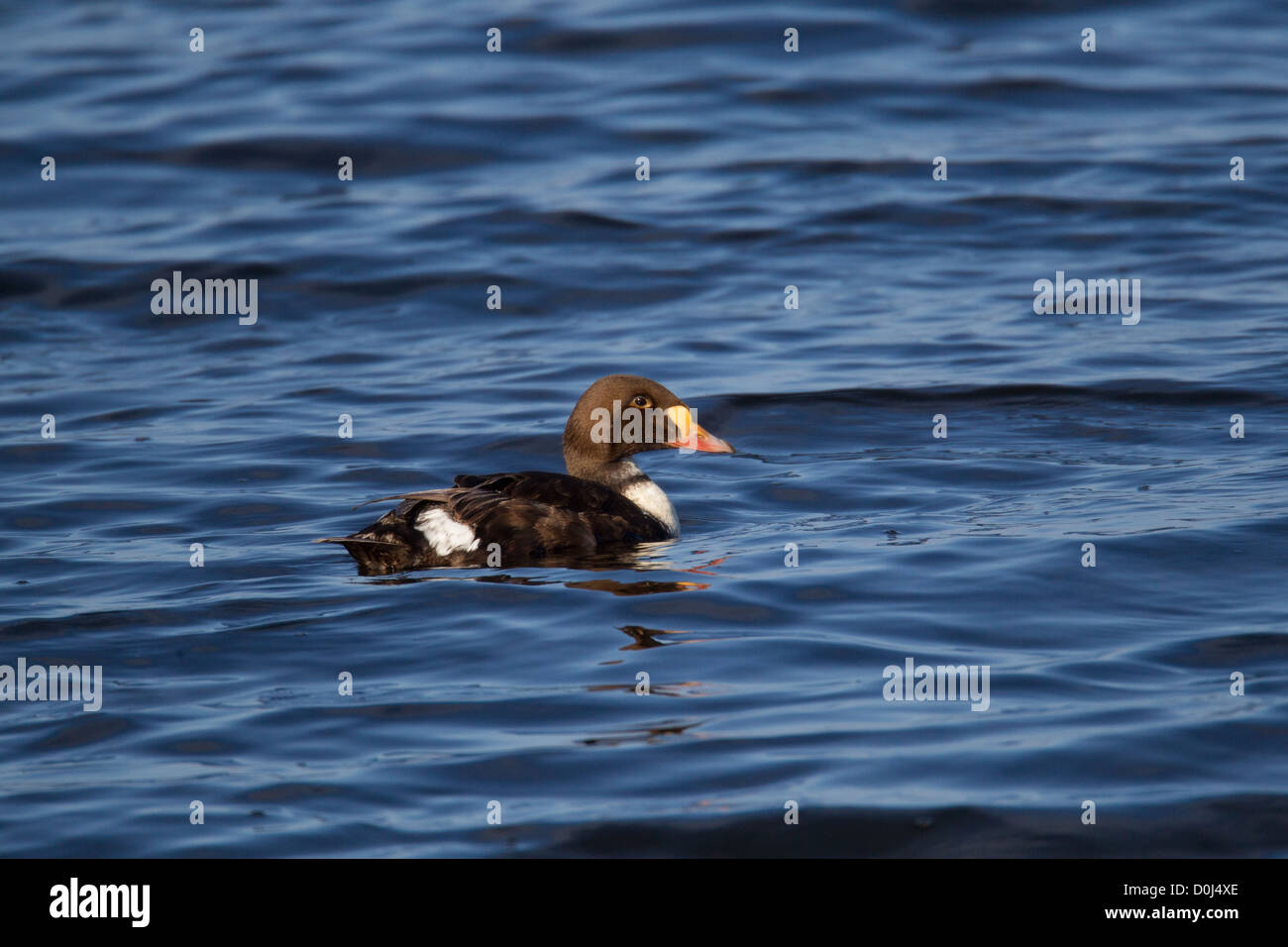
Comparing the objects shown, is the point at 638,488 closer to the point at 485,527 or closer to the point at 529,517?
the point at 529,517

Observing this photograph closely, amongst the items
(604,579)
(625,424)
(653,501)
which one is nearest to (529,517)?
(604,579)

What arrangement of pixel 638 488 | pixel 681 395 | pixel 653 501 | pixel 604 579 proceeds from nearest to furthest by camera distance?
pixel 604 579, pixel 653 501, pixel 638 488, pixel 681 395

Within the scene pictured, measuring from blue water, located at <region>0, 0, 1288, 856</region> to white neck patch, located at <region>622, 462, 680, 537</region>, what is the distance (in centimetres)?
25

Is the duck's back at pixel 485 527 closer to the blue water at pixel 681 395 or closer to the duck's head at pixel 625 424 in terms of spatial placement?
the blue water at pixel 681 395

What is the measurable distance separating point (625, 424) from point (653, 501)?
493 mm

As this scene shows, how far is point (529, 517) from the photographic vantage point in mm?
7984

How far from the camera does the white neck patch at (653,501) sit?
858 cm

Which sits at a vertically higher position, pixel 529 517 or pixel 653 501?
pixel 653 501

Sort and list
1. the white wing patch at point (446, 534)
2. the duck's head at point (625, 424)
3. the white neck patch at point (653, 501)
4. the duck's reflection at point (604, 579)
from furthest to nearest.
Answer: the duck's head at point (625, 424)
the white neck patch at point (653, 501)
the white wing patch at point (446, 534)
the duck's reflection at point (604, 579)

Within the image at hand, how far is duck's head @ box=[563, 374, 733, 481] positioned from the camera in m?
8.77

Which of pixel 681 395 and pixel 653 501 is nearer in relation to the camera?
pixel 653 501

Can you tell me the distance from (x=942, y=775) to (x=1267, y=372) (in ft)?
22.2

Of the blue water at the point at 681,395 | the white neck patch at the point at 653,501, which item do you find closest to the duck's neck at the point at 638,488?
the white neck patch at the point at 653,501

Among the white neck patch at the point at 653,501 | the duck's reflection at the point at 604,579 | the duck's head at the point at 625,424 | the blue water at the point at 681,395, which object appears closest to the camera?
the blue water at the point at 681,395
